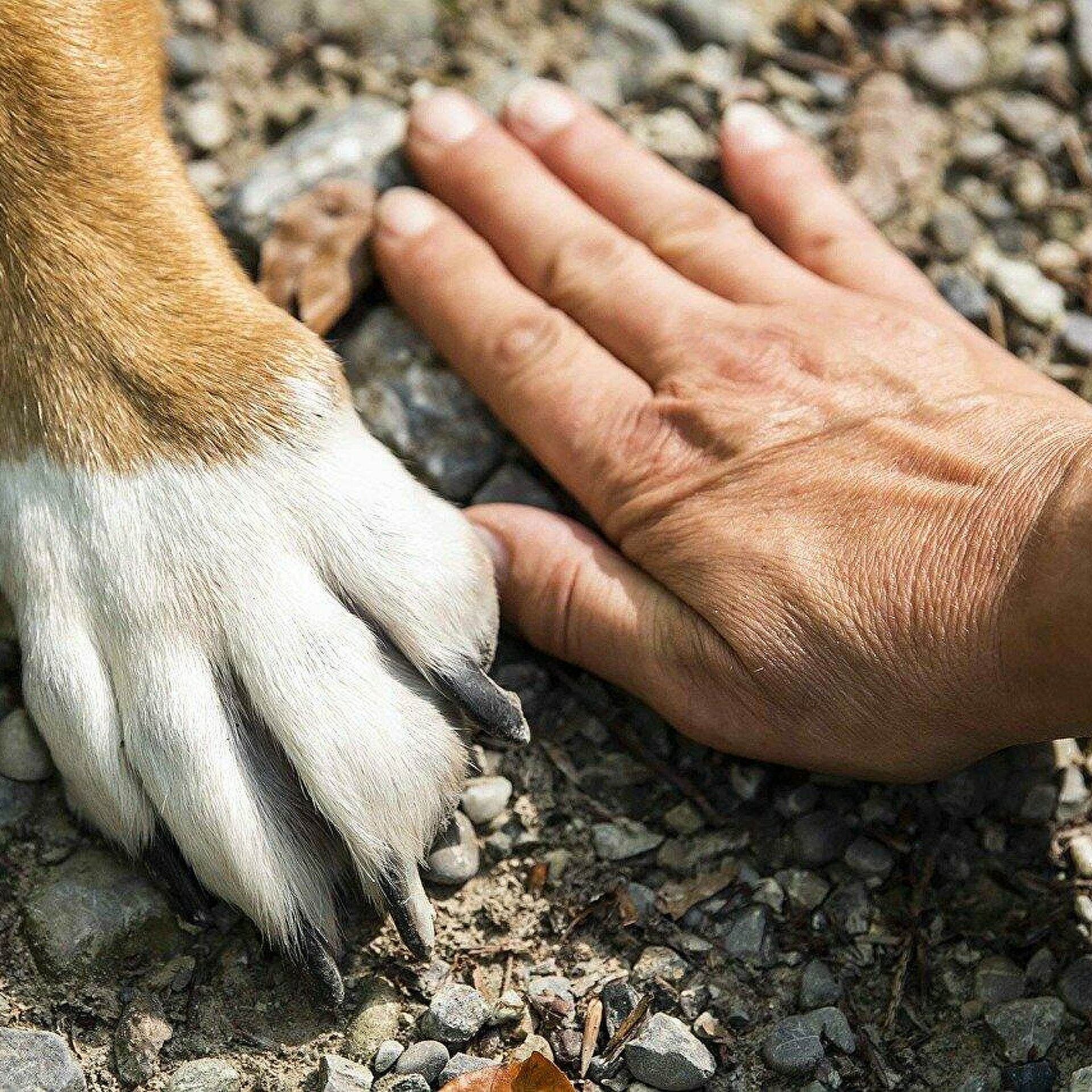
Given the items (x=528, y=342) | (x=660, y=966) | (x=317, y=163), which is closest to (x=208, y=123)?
(x=317, y=163)

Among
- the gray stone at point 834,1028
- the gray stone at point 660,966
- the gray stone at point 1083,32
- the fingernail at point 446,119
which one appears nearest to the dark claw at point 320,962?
the gray stone at point 660,966

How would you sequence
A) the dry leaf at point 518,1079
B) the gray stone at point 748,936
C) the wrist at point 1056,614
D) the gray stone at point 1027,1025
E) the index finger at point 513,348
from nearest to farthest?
the wrist at point 1056,614, the dry leaf at point 518,1079, the gray stone at point 1027,1025, the gray stone at point 748,936, the index finger at point 513,348

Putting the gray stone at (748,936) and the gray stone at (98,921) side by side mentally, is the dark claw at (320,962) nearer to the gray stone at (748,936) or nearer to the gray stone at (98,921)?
the gray stone at (98,921)

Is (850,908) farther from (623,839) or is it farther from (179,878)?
(179,878)

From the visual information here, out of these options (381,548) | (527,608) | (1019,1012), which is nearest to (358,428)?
(381,548)

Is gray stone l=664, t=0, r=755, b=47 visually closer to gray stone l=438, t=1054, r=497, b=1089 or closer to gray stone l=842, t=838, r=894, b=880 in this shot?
gray stone l=842, t=838, r=894, b=880

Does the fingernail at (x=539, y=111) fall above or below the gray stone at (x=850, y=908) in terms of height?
above
